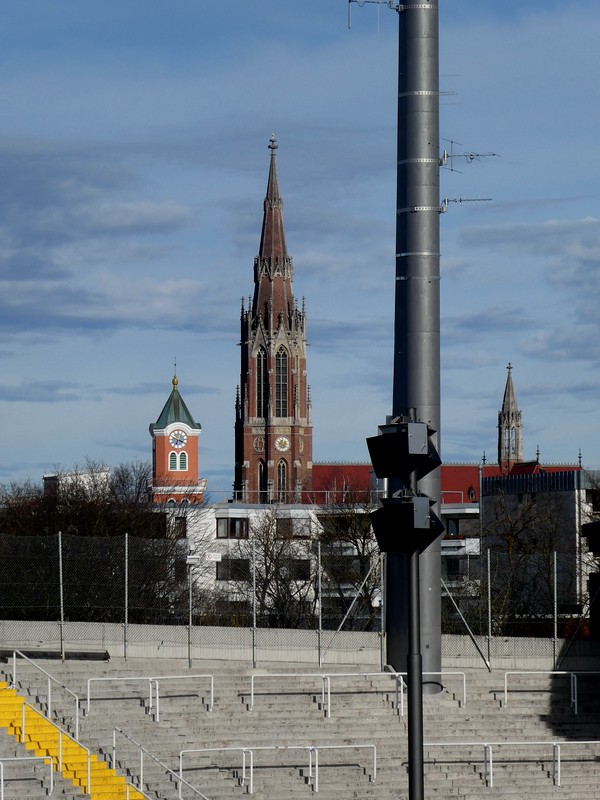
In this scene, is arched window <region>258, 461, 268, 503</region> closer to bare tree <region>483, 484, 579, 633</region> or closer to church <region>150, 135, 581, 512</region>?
church <region>150, 135, 581, 512</region>

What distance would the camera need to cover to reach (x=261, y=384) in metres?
173

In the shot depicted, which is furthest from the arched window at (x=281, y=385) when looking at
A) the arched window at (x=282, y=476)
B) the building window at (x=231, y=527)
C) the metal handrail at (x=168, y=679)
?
the metal handrail at (x=168, y=679)

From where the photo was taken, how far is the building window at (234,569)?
55.8 m

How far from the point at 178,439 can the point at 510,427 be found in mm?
44889

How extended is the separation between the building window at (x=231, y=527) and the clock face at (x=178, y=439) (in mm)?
43005

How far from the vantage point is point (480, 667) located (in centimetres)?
3300

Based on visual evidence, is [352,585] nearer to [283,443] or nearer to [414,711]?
[414,711]

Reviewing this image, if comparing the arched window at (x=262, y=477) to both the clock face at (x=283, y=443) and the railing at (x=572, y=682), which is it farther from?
the railing at (x=572, y=682)

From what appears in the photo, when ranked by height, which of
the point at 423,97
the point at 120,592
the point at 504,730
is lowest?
the point at 504,730

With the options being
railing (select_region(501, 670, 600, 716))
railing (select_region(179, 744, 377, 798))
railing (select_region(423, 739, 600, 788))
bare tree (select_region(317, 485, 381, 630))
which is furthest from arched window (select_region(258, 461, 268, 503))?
railing (select_region(179, 744, 377, 798))

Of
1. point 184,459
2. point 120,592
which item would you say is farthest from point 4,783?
point 184,459

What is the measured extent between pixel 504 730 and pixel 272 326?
141926 millimetres

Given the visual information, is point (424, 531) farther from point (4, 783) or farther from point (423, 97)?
point (423, 97)

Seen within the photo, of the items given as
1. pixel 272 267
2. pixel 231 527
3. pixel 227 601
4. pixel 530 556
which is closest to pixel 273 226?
pixel 272 267
